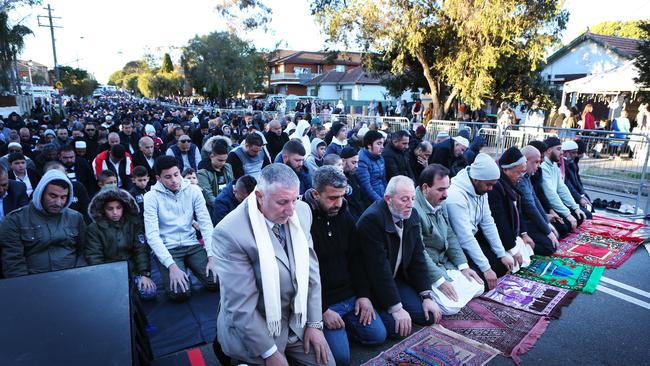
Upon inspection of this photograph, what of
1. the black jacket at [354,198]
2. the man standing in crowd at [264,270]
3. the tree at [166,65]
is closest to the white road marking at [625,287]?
the black jacket at [354,198]

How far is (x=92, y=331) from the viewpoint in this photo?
Answer: 1.91 m

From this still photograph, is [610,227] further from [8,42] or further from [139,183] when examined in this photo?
[8,42]

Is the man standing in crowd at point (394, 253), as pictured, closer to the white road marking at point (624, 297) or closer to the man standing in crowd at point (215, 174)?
the white road marking at point (624, 297)

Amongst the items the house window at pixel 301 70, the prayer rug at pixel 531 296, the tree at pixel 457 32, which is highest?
the house window at pixel 301 70

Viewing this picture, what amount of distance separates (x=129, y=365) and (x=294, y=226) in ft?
3.91

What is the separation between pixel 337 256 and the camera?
10.8ft

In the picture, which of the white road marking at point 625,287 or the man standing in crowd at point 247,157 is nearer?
the white road marking at point 625,287

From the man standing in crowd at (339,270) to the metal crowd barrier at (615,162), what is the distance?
664cm

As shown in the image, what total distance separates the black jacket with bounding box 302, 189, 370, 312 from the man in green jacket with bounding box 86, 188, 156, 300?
6.38ft

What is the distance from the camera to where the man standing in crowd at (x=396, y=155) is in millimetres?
6609

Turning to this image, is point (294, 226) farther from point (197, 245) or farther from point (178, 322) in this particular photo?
point (197, 245)

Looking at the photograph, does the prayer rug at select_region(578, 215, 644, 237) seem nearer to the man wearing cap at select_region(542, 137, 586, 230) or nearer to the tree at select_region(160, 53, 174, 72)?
the man wearing cap at select_region(542, 137, 586, 230)

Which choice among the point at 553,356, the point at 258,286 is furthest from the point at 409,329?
the point at 258,286

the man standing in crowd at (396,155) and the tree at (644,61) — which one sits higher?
the tree at (644,61)
